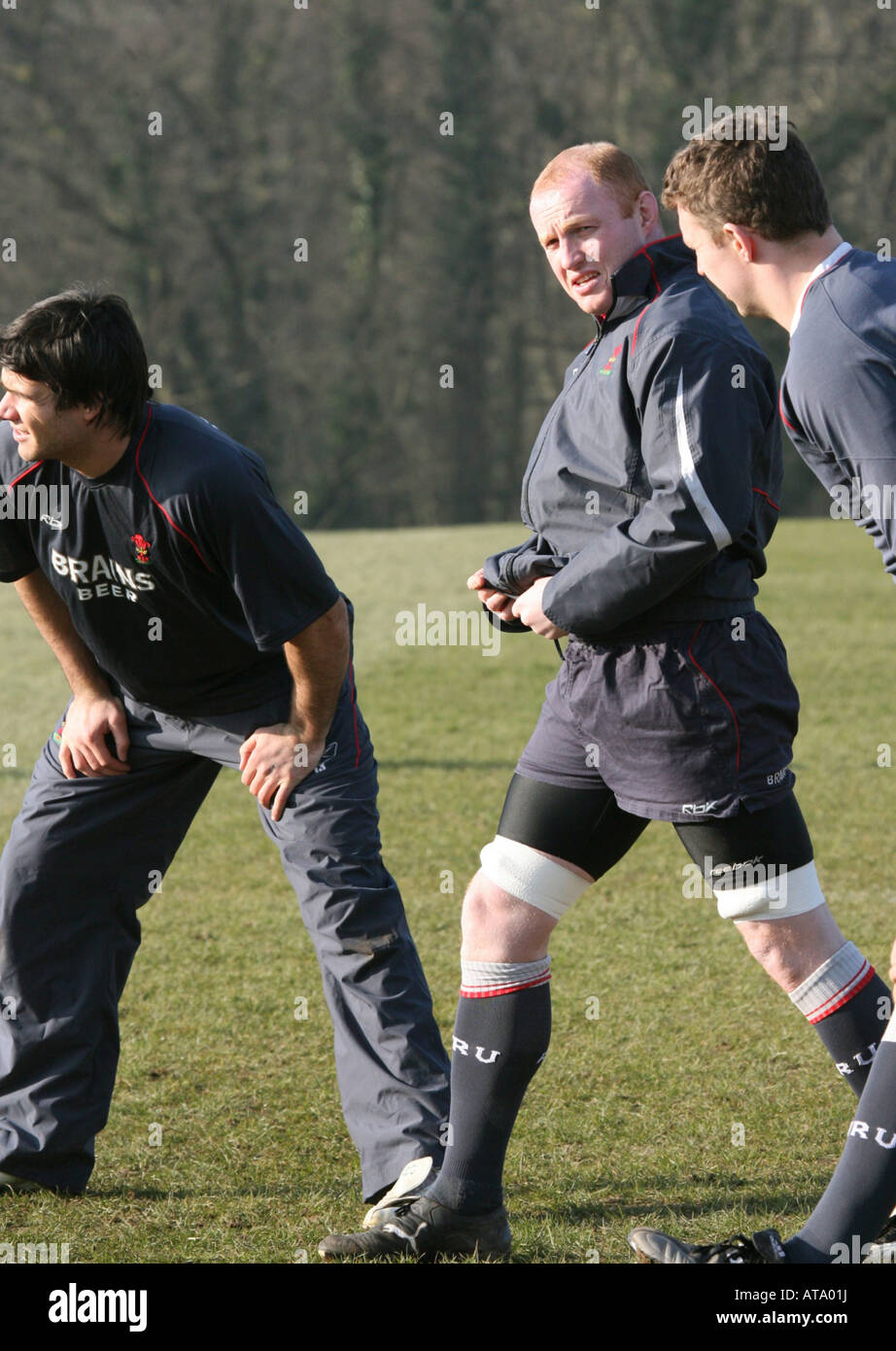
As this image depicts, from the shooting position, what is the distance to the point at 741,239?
2672mm

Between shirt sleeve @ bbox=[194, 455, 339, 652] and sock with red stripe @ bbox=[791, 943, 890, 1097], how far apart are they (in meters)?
1.31

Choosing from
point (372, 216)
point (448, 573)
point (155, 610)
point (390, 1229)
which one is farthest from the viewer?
point (372, 216)

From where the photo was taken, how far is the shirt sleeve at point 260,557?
10.8ft

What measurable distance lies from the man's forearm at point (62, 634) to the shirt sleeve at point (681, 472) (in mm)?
1425

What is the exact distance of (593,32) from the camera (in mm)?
39719

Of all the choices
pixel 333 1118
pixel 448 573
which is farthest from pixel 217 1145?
pixel 448 573

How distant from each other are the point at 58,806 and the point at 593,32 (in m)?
40.1

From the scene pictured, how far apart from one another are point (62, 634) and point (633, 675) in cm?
152

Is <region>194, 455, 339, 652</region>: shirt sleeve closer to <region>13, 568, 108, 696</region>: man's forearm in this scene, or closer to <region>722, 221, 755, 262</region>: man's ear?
<region>13, 568, 108, 696</region>: man's forearm

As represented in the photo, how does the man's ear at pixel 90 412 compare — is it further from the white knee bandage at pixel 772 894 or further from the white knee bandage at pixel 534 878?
the white knee bandage at pixel 772 894

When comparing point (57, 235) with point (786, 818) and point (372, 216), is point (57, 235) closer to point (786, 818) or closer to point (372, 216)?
point (372, 216)
